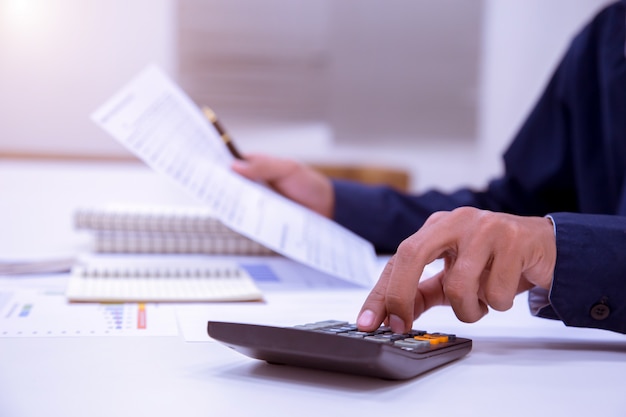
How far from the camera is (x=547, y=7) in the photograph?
247cm

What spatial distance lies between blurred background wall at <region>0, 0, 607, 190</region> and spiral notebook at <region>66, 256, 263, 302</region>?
1.19m

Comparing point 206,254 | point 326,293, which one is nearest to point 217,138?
point 206,254

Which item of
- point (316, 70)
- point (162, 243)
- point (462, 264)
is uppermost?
point (316, 70)

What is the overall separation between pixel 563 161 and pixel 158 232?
638mm

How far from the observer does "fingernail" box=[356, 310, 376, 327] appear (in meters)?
0.52

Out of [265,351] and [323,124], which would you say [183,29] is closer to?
[323,124]

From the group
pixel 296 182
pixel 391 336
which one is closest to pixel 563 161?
pixel 296 182

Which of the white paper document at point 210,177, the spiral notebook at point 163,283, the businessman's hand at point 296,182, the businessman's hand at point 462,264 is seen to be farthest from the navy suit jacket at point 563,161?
the businessman's hand at point 462,264

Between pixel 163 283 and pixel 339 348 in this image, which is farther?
pixel 163 283

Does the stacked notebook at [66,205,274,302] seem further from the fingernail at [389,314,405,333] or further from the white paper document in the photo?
the fingernail at [389,314,405,333]

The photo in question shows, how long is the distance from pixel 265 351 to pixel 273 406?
0.06 meters

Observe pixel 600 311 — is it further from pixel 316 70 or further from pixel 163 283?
pixel 316 70

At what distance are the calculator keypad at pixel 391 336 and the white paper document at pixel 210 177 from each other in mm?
264

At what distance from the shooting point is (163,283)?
809mm
